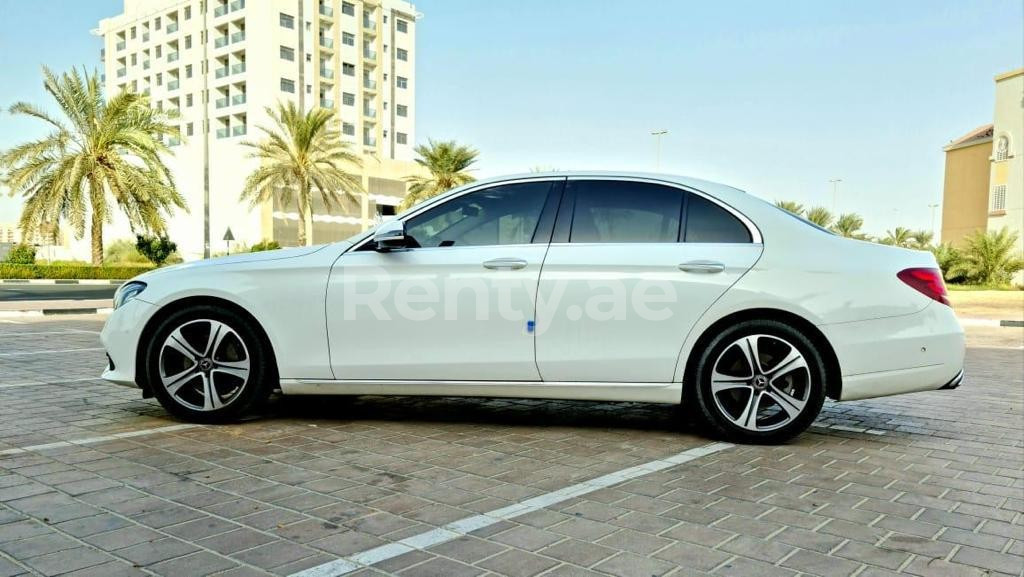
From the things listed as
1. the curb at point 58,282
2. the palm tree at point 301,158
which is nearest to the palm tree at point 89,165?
the curb at point 58,282

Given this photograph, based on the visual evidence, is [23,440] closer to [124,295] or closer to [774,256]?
[124,295]

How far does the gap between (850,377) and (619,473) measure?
5.07 ft

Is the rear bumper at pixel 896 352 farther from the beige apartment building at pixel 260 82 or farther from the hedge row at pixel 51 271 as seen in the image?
the beige apartment building at pixel 260 82

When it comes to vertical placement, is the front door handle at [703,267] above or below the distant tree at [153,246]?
above

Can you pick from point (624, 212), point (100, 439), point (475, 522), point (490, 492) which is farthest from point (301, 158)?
point (475, 522)

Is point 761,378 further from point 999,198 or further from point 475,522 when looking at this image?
point 999,198

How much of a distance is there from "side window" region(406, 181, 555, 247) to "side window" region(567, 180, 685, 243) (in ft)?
0.81

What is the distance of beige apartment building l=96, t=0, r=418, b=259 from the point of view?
55156 mm

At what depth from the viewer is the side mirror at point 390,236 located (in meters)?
4.63

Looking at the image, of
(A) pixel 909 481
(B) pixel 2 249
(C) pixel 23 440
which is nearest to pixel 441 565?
(A) pixel 909 481

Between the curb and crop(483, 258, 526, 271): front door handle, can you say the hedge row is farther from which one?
crop(483, 258, 526, 271): front door handle

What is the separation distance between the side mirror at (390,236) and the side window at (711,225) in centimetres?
170

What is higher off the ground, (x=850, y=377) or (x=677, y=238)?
(x=677, y=238)

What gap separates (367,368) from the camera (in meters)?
4.70
